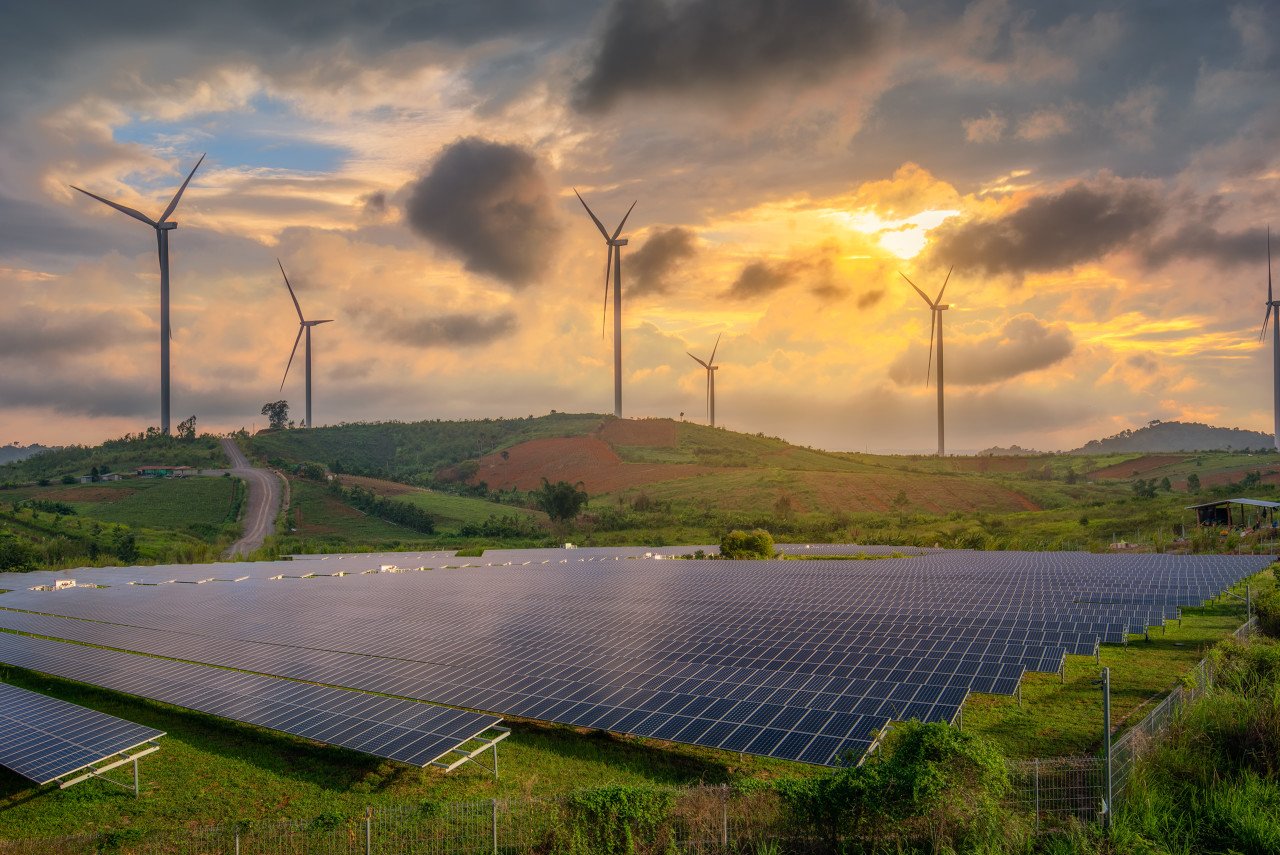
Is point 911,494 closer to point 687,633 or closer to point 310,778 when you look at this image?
point 687,633

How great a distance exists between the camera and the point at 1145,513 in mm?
81438

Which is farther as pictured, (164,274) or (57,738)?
(164,274)

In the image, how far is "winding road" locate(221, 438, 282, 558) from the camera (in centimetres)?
9629

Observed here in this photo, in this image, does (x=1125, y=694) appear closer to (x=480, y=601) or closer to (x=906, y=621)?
(x=906, y=621)

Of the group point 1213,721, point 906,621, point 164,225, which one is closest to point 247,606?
point 906,621

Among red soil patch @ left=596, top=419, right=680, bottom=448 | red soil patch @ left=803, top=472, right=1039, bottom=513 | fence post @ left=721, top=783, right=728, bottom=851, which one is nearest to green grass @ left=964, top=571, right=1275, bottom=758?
fence post @ left=721, top=783, right=728, bottom=851

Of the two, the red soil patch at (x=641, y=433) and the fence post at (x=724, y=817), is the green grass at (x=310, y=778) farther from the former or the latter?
the red soil patch at (x=641, y=433)

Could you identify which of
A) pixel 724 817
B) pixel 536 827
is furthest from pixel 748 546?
pixel 724 817

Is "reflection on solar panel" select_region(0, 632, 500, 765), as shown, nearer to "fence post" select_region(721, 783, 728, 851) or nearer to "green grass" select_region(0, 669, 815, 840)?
"green grass" select_region(0, 669, 815, 840)

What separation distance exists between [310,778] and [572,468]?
131477mm

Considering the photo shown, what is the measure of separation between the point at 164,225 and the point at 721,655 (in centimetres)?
11857

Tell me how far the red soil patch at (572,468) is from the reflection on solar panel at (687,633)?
296ft

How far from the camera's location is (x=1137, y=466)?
138 m

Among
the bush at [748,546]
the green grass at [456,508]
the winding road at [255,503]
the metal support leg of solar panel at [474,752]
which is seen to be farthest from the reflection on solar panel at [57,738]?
the green grass at [456,508]
